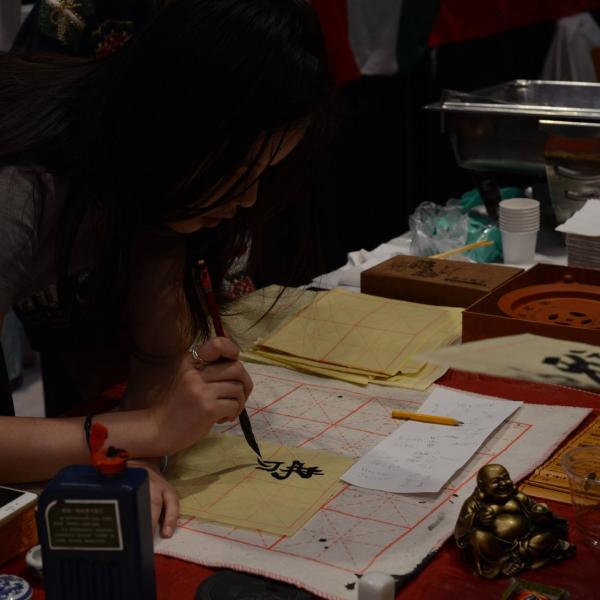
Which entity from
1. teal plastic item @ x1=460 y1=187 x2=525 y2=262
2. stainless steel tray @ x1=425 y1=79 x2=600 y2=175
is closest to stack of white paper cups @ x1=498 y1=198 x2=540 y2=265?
teal plastic item @ x1=460 y1=187 x2=525 y2=262

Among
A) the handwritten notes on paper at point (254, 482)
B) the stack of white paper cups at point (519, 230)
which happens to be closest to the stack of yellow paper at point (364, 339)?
the handwritten notes on paper at point (254, 482)

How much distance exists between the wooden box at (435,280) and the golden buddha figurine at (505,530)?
73 centimetres

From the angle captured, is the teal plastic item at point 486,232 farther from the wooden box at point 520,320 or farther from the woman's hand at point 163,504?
the woman's hand at point 163,504

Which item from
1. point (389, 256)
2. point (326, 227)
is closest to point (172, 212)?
point (389, 256)

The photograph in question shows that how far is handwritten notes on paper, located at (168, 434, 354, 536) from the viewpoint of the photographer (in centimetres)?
109

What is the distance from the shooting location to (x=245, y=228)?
1.51 meters

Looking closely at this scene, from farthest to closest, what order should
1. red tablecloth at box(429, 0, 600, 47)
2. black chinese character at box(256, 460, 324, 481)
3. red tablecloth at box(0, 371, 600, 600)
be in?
red tablecloth at box(429, 0, 600, 47) < black chinese character at box(256, 460, 324, 481) < red tablecloth at box(0, 371, 600, 600)

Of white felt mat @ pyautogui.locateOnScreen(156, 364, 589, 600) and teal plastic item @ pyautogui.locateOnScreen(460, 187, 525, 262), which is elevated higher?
teal plastic item @ pyautogui.locateOnScreen(460, 187, 525, 262)

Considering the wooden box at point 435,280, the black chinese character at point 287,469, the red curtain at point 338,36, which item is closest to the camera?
the black chinese character at point 287,469

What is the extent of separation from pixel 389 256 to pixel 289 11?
98cm

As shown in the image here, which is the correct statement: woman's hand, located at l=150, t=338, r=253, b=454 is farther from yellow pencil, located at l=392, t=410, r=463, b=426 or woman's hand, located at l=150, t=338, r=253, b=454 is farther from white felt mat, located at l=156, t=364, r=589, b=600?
yellow pencil, located at l=392, t=410, r=463, b=426

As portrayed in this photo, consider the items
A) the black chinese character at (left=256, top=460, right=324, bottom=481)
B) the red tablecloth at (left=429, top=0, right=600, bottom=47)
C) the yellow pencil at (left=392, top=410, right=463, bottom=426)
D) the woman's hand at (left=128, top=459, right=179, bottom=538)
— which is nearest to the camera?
the woman's hand at (left=128, top=459, right=179, bottom=538)

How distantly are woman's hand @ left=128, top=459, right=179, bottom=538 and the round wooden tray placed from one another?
679 millimetres

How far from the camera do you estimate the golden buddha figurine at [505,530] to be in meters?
0.96
